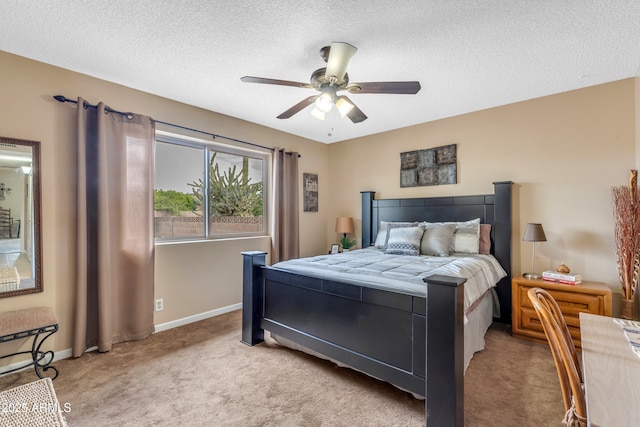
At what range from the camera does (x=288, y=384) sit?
2131 mm

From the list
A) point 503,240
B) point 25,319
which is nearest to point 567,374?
point 503,240

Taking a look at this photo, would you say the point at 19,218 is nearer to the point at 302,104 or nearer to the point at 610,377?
the point at 302,104

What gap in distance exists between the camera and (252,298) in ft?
9.02

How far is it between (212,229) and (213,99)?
1.55 m

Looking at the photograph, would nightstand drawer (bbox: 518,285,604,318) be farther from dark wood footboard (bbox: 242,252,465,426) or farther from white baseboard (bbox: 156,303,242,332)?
white baseboard (bbox: 156,303,242,332)

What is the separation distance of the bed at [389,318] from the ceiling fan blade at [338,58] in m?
1.49

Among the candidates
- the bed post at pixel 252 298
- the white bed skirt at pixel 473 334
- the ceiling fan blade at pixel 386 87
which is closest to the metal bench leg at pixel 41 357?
the bed post at pixel 252 298

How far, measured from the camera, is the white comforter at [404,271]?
203 centimetres

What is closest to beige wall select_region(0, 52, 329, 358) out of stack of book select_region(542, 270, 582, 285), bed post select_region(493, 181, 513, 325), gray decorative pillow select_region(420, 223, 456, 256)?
gray decorative pillow select_region(420, 223, 456, 256)

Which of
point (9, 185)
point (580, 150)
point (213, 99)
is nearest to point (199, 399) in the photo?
point (9, 185)

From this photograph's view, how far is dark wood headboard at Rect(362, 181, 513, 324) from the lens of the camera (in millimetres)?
3277

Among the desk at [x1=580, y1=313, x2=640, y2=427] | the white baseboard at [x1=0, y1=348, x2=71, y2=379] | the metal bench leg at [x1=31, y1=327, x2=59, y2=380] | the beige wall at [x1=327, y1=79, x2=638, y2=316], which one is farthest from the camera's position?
the beige wall at [x1=327, y1=79, x2=638, y2=316]

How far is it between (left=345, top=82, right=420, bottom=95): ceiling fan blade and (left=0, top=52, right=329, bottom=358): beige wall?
2152 mm

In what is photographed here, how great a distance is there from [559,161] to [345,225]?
2731mm
